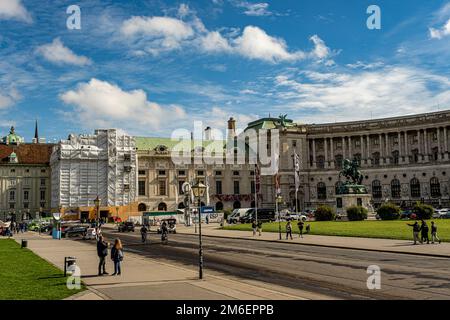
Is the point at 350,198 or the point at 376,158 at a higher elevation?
the point at 376,158

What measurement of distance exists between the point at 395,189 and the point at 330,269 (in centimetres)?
9320

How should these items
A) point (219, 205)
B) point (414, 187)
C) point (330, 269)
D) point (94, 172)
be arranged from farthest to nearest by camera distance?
point (219, 205) → point (414, 187) → point (94, 172) → point (330, 269)

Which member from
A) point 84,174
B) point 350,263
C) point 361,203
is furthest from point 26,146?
point 350,263

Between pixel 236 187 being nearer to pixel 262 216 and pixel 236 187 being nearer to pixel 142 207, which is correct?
pixel 142 207

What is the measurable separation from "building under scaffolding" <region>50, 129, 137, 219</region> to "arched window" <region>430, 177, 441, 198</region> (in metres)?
66.0

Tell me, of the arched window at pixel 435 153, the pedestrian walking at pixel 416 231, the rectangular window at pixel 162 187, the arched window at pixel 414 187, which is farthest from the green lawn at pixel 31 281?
the arched window at pixel 435 153

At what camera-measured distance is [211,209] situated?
8888 cm

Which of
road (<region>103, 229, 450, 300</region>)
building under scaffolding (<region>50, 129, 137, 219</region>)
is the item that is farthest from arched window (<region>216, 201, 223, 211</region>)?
road (<region>103, 229, 450, 300</region>)

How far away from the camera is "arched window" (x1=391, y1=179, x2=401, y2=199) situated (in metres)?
110

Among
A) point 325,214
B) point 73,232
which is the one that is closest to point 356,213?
point 325,214

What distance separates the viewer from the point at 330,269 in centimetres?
2422

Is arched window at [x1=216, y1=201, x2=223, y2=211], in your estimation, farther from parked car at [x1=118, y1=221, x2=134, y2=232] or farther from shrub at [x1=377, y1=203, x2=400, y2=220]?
shrub at [x1=377, y1=203, x2=400, y2=220]

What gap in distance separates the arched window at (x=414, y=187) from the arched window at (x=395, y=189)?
2.88 metres
